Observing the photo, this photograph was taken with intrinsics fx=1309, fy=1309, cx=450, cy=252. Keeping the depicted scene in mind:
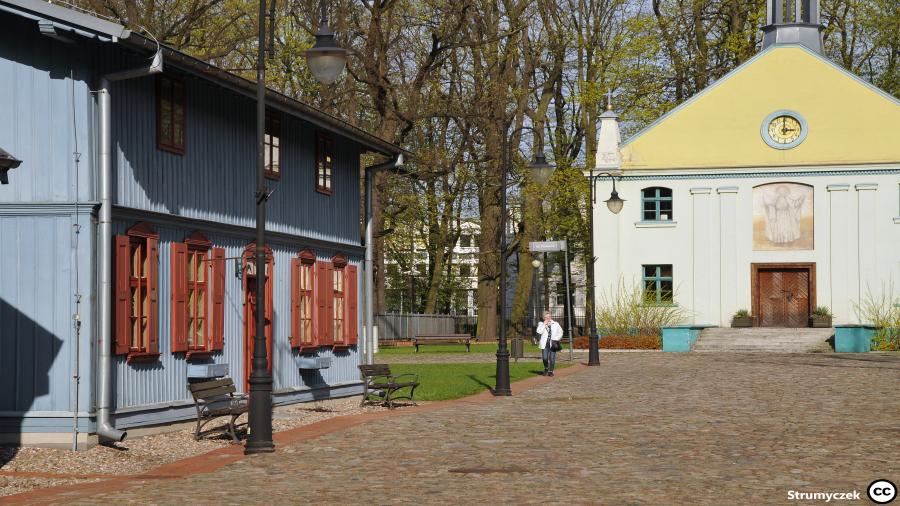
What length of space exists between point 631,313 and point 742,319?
489cm

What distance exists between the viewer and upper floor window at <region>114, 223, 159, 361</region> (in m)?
16.4

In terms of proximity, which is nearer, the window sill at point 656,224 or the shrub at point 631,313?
the shrub at point 631,313

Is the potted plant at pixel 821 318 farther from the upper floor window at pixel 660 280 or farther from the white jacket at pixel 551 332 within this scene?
the white jacket at pixel 551 332

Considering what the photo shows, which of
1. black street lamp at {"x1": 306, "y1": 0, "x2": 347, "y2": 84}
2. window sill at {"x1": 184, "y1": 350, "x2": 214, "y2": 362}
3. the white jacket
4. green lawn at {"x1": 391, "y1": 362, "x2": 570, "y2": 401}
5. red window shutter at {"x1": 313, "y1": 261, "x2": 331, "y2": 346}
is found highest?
black street lamp at {"x1": 306, "y1": 0, "x2": 347, "y2": 84}

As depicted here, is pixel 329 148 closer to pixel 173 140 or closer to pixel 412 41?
pixel 173 140

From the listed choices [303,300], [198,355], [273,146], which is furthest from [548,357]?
[198,355]

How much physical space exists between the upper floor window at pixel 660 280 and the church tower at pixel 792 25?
10.2 metres

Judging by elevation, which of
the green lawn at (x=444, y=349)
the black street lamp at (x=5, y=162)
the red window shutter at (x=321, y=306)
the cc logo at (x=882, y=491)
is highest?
the black street lamp at (x=5, y=162)

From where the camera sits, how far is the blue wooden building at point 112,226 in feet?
51.6

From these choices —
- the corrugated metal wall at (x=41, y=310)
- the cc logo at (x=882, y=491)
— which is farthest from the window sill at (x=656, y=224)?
the cc logo at (x=882, y=491)

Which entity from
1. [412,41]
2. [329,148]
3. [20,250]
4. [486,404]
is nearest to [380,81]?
[412,41]

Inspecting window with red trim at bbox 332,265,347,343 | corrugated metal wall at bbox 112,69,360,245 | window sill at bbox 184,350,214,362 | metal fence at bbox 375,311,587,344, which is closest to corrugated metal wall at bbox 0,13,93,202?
corrugated metal wall at bbox 112,69,360,245

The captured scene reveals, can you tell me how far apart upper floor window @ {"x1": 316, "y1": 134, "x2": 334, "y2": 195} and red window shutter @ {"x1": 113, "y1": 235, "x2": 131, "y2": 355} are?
754 centimetres

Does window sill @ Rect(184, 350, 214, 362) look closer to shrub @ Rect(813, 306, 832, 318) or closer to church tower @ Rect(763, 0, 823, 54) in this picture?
shrub @ Rect(813, 306, 832, 318)
